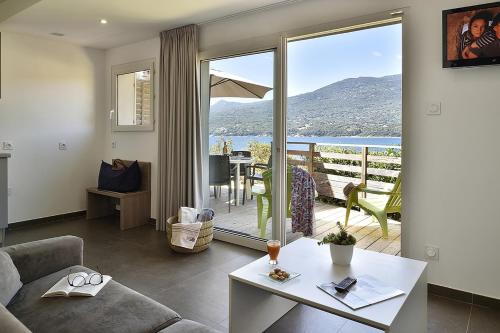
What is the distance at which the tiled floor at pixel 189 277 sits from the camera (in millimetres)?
2273

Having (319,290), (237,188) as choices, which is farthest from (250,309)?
(237,188)

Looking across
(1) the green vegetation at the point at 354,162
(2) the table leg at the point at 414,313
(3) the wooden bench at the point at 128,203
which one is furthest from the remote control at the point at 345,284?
(3) the wooden bench at the point at 128,203

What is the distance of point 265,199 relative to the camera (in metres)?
3.92

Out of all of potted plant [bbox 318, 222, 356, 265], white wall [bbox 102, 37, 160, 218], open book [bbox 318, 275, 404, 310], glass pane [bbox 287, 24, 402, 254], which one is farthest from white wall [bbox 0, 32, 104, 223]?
open book [bbox 318, 275, 404, 310]

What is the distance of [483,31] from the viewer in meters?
2.43

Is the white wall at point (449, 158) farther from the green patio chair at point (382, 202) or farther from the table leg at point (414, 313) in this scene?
the green patio chair at point (382, 202)

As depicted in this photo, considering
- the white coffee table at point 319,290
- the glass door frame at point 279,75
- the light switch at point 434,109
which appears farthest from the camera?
the glass door frame at point 279,75

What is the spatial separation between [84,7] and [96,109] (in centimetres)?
207

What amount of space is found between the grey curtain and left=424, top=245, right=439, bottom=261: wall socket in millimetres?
2481

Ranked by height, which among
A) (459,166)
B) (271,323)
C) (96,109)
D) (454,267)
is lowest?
(271,323)

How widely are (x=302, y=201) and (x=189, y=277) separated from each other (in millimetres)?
1525

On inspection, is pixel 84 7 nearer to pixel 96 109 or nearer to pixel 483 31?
pixel 96 109

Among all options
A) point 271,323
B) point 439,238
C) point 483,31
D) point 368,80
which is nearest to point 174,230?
point 271,323

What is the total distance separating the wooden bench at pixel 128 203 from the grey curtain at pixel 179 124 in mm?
389
